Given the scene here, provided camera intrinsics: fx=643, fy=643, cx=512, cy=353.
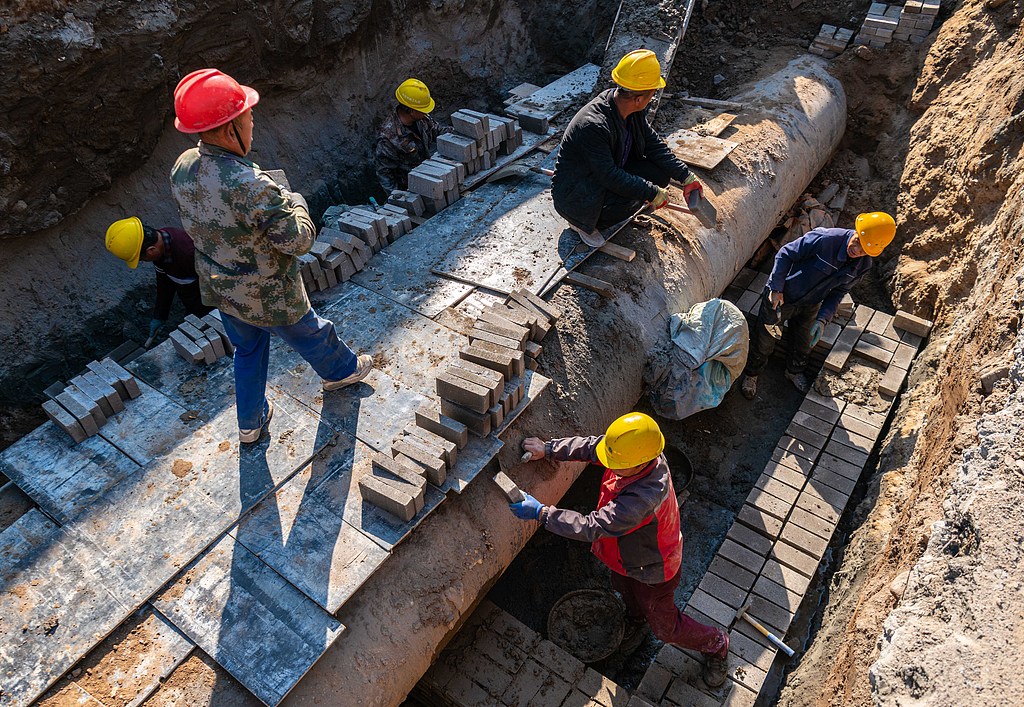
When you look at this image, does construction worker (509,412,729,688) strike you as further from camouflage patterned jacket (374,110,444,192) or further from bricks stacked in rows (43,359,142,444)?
camouflage patterned jacket (374,110,444,192)

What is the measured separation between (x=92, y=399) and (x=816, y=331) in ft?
18.9

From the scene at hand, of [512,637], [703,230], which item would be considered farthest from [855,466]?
[512,637]

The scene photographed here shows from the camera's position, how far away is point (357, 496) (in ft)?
12.3

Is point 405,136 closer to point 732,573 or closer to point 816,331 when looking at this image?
point 816,331

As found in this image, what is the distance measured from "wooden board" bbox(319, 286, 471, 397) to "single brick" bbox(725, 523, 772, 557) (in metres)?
2.47

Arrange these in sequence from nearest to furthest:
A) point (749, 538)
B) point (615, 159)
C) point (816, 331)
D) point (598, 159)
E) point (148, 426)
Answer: point (148, 426) → point (749, 538) → point (598, 159) → point (615, 159) → point (816, 331)

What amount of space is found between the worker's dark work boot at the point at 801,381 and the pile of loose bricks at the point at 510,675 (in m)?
3.46

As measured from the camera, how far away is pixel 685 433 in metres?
5.87

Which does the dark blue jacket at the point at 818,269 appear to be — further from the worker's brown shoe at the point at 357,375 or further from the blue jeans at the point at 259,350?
the blue jeans at the point at 259,350

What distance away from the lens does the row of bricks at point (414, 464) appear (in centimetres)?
356

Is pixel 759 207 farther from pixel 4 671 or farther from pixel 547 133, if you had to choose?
pixel 4 671

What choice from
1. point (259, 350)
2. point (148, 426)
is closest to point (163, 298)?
point (148, 426)

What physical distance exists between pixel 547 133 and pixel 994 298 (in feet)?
14.6

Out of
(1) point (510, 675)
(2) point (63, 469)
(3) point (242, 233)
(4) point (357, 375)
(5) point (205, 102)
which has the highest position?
(5) point (205, 102)
